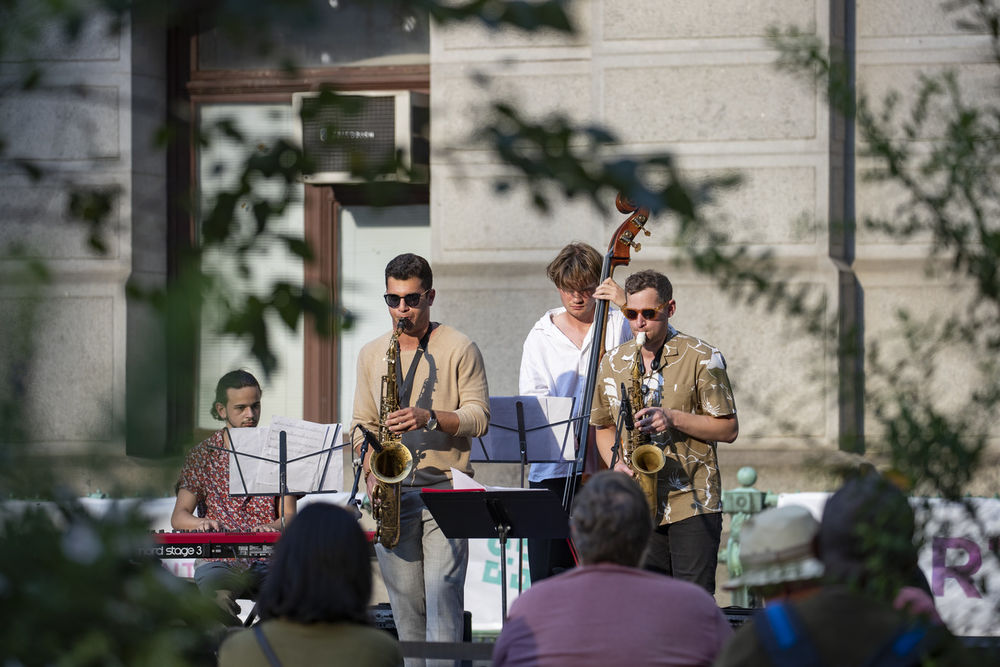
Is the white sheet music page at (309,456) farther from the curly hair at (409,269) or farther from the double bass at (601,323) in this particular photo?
the double bass at (601,323)

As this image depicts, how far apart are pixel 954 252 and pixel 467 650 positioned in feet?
6.70

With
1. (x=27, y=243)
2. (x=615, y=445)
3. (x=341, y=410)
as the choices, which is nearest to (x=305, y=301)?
(x=27, y=243)

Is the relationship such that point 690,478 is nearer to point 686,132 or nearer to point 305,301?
point 686,132

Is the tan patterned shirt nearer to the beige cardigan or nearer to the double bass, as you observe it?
the double bass

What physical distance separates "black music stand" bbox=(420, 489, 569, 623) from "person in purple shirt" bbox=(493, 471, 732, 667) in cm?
189

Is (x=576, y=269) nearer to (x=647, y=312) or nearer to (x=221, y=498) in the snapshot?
(x=647, y=312)

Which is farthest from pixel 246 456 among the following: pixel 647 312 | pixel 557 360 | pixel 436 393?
pixel 647 312

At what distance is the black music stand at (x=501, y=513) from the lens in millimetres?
5406

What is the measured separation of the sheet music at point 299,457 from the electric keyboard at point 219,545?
0.50m

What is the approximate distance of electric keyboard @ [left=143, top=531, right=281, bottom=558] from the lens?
5727mm

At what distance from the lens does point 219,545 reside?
5.77 m

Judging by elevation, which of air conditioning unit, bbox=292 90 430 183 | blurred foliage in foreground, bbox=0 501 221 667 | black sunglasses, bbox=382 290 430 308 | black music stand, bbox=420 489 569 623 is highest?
air conditioning unit, bbox=292 90 430 183

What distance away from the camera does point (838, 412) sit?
2.79 metres

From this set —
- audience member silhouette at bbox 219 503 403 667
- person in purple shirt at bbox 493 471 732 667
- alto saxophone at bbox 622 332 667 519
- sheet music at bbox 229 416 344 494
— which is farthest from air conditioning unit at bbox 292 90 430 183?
sheet music at bbox 229 416 344 494
